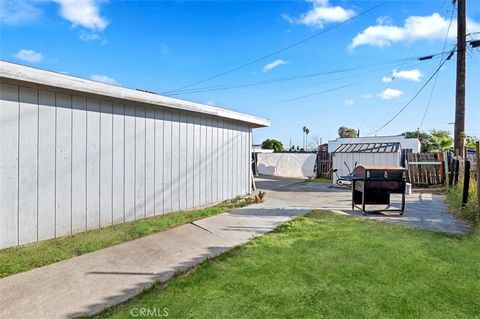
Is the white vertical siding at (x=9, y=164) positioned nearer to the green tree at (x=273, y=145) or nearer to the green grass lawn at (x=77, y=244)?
the green grass lawn at (x=77, y=244)

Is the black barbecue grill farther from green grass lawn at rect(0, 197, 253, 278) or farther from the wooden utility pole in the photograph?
the wooden utility pole

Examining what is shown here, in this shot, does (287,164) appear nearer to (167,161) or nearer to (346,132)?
(167,161)

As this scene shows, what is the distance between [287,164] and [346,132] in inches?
1212

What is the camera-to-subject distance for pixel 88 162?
4.61 metres

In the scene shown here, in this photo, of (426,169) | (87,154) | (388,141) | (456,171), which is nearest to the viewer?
(87,154)

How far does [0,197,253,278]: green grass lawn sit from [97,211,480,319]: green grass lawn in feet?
5.14

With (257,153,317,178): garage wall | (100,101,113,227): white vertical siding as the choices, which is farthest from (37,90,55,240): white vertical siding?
(257,153,317,178): garage wall

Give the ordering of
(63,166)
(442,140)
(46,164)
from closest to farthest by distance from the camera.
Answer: (46,164) → (63,166) → (442,140)

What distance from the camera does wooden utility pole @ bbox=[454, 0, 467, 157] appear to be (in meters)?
10.3

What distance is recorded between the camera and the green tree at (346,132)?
148 feet

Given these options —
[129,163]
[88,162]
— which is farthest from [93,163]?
[129,163]

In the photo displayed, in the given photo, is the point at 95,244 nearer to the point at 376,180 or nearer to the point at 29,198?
the point at 29,198

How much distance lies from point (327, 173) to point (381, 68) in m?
6.09

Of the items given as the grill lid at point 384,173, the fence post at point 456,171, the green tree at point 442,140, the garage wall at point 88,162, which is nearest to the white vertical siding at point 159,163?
the garage wall at point 88,162
